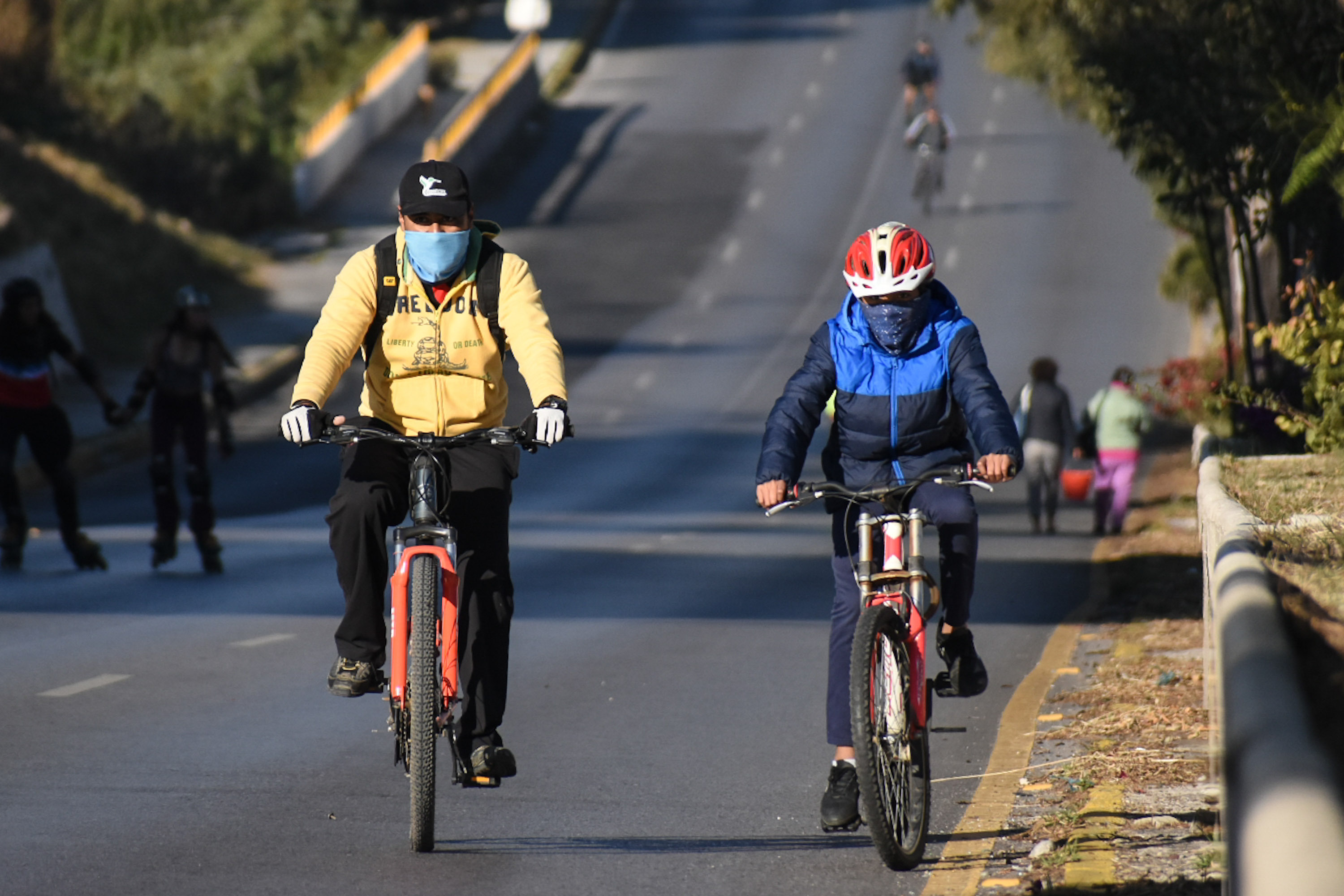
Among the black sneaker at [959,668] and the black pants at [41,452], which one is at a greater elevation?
the black pants at [41,452]

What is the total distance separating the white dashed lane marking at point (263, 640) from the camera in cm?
1112

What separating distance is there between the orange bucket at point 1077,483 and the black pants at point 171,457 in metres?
10.5

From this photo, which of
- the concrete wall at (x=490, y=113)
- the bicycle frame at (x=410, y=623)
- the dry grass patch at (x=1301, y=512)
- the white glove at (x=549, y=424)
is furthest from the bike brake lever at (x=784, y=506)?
the concrete wall at (x=490, y=113)

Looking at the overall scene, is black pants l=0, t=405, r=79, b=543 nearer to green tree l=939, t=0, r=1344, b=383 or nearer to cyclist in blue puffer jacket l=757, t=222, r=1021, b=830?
green tree l=939, t=0, r=1344, b=383

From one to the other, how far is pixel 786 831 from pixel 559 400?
1.72m

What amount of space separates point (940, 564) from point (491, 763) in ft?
5.16

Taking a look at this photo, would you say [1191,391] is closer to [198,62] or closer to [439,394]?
[439,394]

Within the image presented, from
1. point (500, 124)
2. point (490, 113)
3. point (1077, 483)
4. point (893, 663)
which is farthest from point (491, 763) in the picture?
point (500, 124)

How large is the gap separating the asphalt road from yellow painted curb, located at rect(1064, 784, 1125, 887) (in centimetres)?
49

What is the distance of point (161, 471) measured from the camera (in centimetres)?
1434

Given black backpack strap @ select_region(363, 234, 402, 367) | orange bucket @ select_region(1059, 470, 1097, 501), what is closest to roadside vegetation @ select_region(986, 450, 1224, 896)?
black backpack strap @ select_region(363, 234, 402, 367)

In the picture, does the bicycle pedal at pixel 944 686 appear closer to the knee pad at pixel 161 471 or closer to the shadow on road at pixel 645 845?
the shadow on road at pixel 645 845

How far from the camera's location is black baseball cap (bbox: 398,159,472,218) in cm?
625

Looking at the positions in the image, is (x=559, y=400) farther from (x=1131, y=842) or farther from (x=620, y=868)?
(x=1131, y=842)
